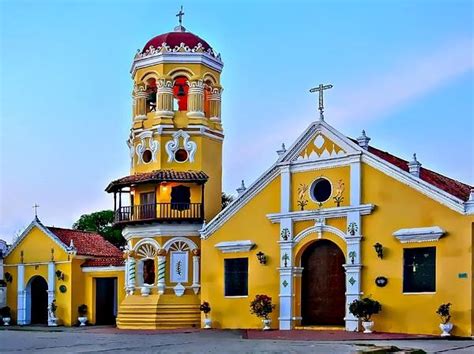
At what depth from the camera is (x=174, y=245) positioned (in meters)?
30.9

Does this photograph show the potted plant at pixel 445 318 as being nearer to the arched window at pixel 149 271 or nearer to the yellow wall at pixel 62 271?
the arched window at pixel 149 271

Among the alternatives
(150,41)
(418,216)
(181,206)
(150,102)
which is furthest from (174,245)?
(418,216)

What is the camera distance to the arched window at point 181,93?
108 ft

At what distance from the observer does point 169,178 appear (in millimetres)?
30797

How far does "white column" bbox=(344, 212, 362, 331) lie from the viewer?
25.1 m

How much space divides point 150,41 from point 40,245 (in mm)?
10676

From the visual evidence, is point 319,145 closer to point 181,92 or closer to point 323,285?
point 323,285

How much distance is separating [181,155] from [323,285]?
8408 mm

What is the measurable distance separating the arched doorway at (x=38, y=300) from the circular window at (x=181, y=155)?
9.78 meters

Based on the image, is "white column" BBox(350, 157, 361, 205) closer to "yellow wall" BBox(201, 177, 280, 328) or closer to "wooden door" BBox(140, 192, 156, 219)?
"yellow wall" BBox(201, 177, 280, 328)

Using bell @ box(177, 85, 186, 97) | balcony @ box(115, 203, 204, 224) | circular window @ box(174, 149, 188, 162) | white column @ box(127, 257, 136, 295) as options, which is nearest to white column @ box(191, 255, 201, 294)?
balcony @ box(115, 203, 204, 224)

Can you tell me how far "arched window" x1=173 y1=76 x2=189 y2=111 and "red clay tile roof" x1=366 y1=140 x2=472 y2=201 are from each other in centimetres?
920

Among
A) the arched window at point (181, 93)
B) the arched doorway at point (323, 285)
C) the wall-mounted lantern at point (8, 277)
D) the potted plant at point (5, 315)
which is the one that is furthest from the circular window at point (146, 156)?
the potted plant at point (5, 315)

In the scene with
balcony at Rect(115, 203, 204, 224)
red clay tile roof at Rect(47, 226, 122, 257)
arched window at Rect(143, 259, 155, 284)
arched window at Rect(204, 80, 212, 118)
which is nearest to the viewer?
balcony at Rect(115, 203, 204, 224)
